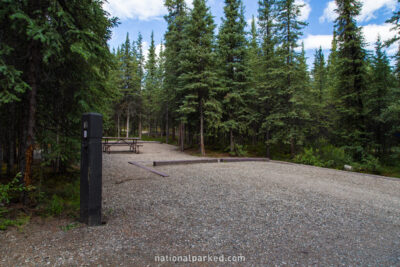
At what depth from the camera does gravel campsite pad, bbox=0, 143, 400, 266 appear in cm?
251

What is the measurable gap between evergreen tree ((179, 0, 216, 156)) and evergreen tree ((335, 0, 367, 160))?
24.2ft

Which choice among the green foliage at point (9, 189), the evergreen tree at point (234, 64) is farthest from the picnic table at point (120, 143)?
the green foliage at point (9, 189)

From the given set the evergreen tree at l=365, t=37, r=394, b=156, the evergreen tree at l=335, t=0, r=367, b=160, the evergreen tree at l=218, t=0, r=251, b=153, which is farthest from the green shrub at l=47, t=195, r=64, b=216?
the evergreen tree at l=365, t=37, r=394, b=156

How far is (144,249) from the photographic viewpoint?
263 cm

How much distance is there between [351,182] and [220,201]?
5.29 metres

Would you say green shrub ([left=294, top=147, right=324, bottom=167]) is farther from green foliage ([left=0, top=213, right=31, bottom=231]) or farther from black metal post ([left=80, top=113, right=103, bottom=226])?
green foliage ([left=0, top=213, right=31, bottom=231])

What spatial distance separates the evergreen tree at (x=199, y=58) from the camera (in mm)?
12836

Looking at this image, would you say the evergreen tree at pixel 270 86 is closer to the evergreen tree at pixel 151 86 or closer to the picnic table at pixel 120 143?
the picnic table at pixel 120 143

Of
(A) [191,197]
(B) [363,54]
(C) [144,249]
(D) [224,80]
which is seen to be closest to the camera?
(C) [144,249]

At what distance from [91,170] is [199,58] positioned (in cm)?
1140

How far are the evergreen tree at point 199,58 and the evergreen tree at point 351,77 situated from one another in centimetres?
737

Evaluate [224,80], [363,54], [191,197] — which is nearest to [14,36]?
[191,197]

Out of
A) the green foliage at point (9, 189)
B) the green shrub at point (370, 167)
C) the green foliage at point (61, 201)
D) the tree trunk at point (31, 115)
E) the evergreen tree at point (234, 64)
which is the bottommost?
the green shrub at point (370, 167)

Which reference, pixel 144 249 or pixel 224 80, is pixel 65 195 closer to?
pixel 144 249
